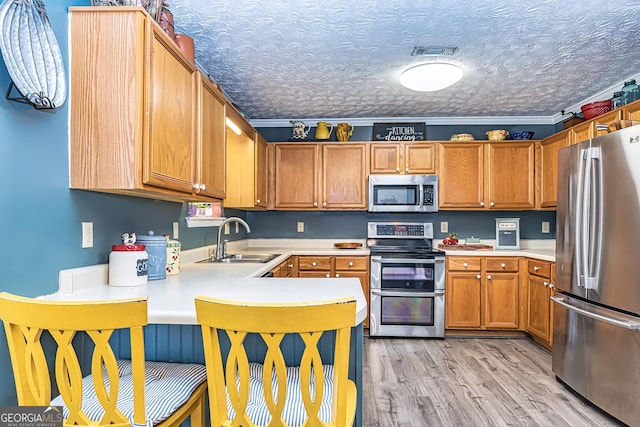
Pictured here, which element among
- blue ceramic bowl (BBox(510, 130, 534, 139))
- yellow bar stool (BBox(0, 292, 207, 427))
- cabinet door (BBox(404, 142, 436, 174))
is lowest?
yellow bar stool (BBox(0, 292, 207, 427))

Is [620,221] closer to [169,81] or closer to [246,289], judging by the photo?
[246,289]

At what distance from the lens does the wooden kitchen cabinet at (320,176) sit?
3.98 metres

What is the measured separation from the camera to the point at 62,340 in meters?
0.87

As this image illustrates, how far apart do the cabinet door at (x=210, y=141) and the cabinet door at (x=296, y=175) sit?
5.44ft

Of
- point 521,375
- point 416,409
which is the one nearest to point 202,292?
point 416,409

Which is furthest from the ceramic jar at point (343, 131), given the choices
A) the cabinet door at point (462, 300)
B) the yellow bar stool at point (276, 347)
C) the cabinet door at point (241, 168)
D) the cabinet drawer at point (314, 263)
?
the yellow bar stool at point (276, 347)

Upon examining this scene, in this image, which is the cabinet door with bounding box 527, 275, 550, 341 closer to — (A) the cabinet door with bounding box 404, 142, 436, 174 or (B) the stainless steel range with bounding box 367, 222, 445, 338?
(B) the stainless steel range with bounding box 367, 222, 445, 338

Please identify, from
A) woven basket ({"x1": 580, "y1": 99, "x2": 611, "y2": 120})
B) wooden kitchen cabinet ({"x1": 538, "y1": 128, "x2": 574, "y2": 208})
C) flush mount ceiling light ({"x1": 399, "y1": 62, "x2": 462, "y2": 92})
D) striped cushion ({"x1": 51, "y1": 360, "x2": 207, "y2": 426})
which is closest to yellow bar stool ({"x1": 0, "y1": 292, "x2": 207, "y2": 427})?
striped cushion ({"x1": 51, "y1": 360, "x2": 207, "y2": 426})

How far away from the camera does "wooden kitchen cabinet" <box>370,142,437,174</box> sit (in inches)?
154

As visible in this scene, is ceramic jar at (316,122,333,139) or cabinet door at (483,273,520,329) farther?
ceramic jar at (316,122,333,139)

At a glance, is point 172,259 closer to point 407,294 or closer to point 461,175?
point 407,294

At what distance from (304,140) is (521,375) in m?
3.01

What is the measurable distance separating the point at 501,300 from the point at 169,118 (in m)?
3.37

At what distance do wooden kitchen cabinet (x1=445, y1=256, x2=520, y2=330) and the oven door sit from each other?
5.1 inches
